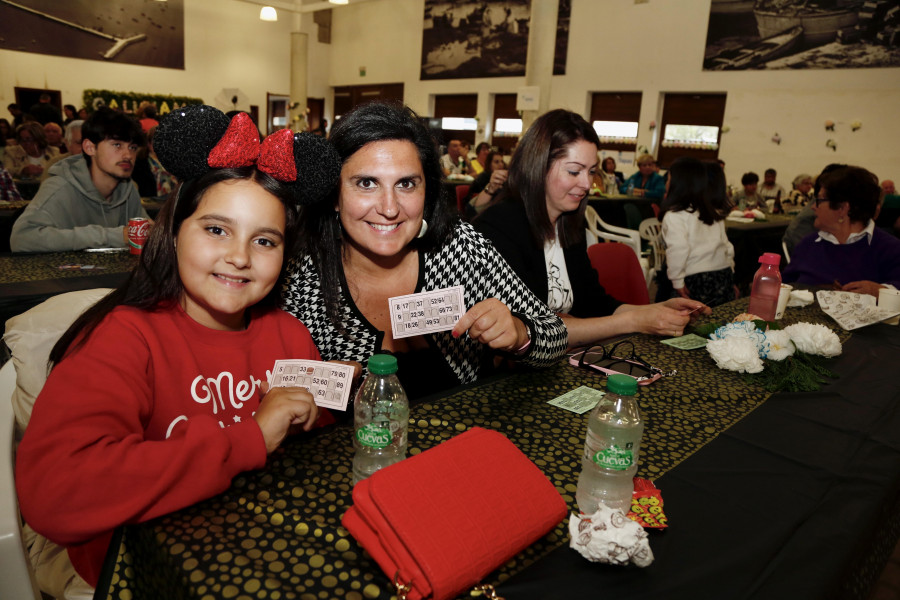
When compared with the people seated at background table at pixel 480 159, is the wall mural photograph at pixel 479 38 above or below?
above

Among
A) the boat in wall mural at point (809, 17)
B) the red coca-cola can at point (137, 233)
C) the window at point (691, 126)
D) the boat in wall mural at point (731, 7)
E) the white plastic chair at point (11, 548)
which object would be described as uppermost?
the boat in wall mural at point (731, 7)

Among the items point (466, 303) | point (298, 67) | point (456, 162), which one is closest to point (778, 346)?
point (466, 303)

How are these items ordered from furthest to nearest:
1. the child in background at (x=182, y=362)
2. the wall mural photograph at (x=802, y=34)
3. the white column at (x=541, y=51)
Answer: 1. the wall mural photograph at (x=802, y=34)
2. the white column at (x=541, y=51)
3. the child in background at (x=182, y=362)

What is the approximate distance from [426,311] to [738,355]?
3.73 feet

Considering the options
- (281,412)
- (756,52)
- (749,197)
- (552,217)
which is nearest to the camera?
(281,412)

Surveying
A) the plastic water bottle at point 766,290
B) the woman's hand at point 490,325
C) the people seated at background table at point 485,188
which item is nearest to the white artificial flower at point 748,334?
the plastic water bottle at point 766,290

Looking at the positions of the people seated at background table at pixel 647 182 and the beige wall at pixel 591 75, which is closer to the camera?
the people seated at background table at pixel 647 182

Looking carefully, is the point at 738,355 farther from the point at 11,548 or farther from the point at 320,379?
the point at 11,548

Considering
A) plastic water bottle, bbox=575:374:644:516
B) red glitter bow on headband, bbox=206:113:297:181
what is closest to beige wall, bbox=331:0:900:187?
plastic water bottle, bbox=575:374:644:516

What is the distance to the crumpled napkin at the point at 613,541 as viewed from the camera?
3.05 ft

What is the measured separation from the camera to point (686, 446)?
1437 millimetres

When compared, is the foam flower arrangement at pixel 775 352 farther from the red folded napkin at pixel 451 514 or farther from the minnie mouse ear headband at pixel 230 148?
the minnie mouse ear headband at pixel 230 148

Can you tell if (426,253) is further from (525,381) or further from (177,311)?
(177,311)

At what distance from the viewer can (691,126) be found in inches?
523
